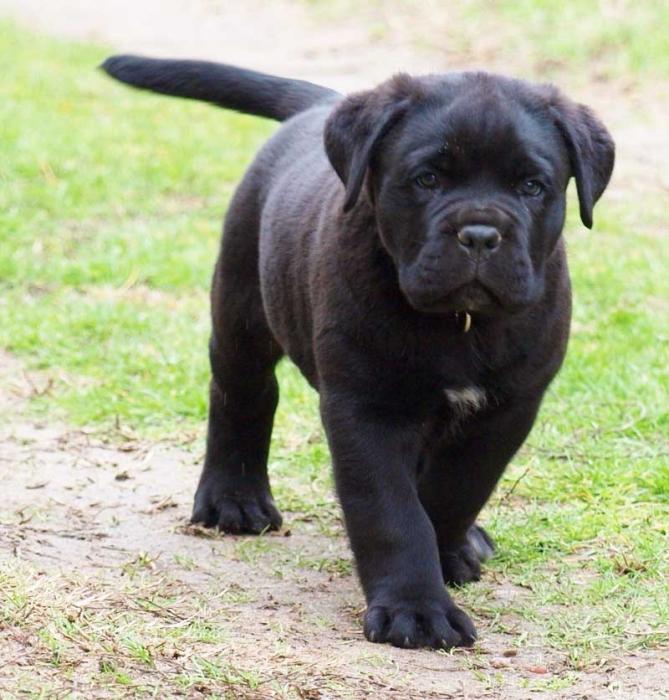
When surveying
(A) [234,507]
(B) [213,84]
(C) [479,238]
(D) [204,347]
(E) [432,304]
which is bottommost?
(D) [204,347]

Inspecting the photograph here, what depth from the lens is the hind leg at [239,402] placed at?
16.9 feet

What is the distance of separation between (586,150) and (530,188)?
30cm

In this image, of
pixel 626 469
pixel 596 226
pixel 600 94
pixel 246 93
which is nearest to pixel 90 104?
pixel 600 94

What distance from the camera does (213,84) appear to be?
547 centimetres

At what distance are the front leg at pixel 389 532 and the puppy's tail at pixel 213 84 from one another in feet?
5.78

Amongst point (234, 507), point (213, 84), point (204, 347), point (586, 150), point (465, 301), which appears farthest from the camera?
point (204, 347)

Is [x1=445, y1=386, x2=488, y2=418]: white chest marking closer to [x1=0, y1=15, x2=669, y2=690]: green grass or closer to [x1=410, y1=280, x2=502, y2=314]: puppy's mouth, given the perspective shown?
[x1=410, y1=280, x2=502, y2=314]: puppy's mouth

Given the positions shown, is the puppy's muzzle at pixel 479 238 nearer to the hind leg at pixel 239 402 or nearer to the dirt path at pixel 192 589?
the dirt path at pixel 192 589

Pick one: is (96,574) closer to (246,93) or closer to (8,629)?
(8,629)

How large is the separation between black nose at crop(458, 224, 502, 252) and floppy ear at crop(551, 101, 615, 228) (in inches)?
18.8

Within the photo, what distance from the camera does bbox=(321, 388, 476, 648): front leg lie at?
12.6 ft

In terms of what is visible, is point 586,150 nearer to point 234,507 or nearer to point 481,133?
point 481,133

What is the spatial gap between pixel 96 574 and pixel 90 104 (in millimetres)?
8681

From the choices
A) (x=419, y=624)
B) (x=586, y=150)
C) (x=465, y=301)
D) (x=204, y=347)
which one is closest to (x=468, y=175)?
Answer: (x=465, y=301)
